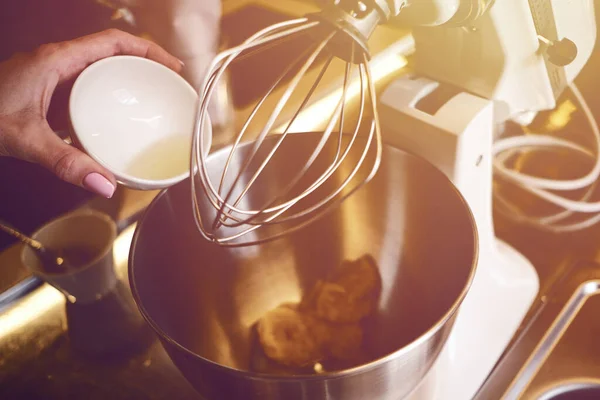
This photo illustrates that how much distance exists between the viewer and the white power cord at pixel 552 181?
1.98 ft

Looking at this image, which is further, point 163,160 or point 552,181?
point 552,181

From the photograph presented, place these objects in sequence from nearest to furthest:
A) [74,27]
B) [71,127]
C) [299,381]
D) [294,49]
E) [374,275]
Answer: [299,381] → [71,127] → [374,275] → [74,27] → [294,49]

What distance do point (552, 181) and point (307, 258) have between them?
0.31m

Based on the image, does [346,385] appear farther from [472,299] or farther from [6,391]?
[6,391]

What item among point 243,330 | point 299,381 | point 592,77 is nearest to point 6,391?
point 243,330

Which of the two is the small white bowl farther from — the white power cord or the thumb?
the white power cord

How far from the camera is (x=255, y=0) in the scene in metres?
0.76

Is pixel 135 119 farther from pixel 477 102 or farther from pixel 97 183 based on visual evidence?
pixel 477 102

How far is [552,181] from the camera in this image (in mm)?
607

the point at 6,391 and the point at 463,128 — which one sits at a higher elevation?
the point at 463,128

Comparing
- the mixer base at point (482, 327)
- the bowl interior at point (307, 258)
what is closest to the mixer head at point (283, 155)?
the bowl interior at point (307, 258)

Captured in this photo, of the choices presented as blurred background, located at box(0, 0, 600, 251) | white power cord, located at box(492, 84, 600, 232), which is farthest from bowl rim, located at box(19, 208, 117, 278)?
white power cord, located at box(492, 84, 600, 232)

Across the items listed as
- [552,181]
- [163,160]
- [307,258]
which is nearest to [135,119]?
[163,160]

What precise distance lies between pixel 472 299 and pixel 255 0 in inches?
20.6
